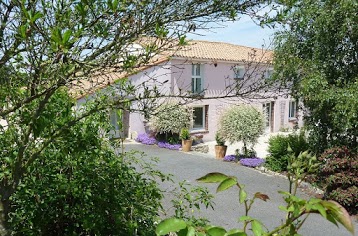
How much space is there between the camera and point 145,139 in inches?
771

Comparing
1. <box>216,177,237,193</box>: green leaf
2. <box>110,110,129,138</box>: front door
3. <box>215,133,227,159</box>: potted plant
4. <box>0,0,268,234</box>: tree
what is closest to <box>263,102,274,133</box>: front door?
<box>215,133,227,159</box>: potted plant

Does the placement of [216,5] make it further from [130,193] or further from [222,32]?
[130,193]

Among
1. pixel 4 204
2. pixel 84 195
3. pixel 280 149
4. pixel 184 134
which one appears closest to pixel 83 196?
pixel 84 195

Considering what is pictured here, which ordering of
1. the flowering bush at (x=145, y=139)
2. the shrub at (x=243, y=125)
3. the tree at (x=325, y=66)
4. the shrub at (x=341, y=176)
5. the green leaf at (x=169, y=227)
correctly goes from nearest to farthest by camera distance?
the green leaf at (x=169, y=227)
the shrub at (x=341, y=176)
the tree at (x=325, y=66)
the shrub at (x=243, y=125)
the flowering bush at (x=145, y=139)

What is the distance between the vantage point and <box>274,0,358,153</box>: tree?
31.9 ft

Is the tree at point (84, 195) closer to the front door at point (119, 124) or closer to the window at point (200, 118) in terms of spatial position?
the front door at point (119, 124)

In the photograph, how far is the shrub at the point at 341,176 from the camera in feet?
30.5

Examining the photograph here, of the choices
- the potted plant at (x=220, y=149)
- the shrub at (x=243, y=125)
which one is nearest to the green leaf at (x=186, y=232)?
the shrub at (x=243, y=125)

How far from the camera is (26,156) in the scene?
261 centimetres

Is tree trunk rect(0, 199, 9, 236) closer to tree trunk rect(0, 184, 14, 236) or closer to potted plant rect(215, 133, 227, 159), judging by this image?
tree trunk rect(0, 184, 14, 236)

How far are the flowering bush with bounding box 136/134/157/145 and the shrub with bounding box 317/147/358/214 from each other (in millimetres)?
10713

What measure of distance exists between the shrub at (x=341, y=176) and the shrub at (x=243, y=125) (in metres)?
5.68

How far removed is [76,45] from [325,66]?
10.2 metres

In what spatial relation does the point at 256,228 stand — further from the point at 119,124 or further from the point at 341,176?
the point at 341,176
